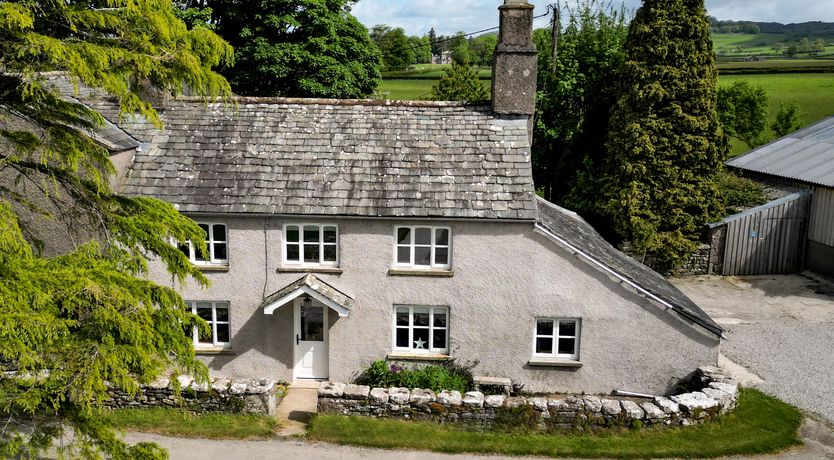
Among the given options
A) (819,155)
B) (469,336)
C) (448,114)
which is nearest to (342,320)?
(469,336)

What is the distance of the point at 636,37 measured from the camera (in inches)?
1028

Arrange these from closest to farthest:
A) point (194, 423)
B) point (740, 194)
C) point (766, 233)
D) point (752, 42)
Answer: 1. point (194, 423)
2. point (766, 233)
3. point (740, 194)
4. point (752, 42)

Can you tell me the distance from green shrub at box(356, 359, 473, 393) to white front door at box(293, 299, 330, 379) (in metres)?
1.12

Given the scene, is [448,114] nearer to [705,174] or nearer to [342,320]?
[342,320]

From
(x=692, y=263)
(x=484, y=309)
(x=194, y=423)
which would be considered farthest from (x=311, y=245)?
(x=692, y=263)

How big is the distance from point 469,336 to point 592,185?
14465mm

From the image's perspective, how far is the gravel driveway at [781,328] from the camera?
679 inches

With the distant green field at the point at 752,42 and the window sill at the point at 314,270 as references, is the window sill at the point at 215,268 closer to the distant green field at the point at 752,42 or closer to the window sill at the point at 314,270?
the window sill at the point at 314,270

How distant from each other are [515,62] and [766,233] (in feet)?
50.8

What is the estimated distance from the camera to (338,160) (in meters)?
17.3

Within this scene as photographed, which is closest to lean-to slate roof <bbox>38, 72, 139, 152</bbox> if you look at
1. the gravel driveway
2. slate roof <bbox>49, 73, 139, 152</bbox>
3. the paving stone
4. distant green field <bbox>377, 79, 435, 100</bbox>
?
slate roof <bbox>49, 73, 139, 152</bbox>

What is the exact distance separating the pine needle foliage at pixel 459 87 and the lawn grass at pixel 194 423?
24.5 metres

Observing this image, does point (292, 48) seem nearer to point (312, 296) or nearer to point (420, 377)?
point (312, 296)

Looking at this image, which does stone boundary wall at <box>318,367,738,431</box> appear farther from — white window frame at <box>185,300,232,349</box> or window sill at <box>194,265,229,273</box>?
window sill at <box>194,265,229,273</box>
